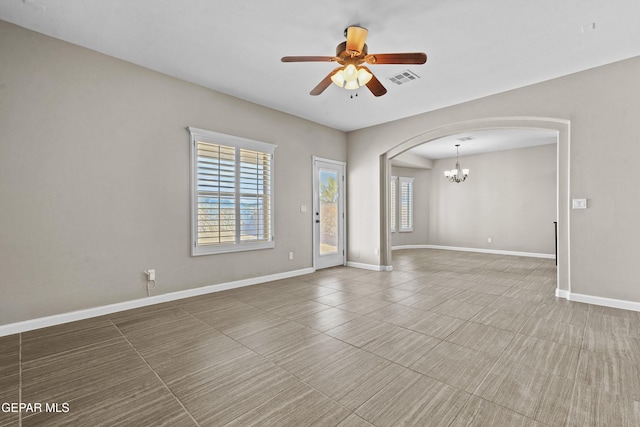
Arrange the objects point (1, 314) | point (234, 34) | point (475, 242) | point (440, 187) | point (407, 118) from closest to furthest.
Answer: point (1, 314) → point (234, 34) → point (407, 118) → point (475, 242) → point (440, 187)

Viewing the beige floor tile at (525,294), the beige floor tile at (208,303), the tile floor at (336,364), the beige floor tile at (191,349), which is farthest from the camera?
the beige floor tile at (525,294)

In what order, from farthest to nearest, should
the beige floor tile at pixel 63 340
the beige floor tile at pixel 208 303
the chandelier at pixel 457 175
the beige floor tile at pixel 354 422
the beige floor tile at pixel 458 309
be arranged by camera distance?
the chandelier at pixel 457 175, the beige floor tile at pixel 208 303, the beige floor tile at pixel 458 309, the beige floor tile at pixel 63 340, the beige floor tile at pixel 354 422

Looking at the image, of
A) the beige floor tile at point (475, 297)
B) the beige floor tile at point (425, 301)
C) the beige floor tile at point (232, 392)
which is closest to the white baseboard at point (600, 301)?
the beige floor tile at point (475, 297)

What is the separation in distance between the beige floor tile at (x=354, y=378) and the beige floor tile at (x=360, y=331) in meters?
0.29

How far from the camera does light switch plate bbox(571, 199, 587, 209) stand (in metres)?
3.93

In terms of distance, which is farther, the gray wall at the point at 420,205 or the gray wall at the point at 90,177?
the gray wall at the point at 420,205

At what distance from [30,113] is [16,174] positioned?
0.66 m

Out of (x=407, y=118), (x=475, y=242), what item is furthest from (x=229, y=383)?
(x=475, y=242)

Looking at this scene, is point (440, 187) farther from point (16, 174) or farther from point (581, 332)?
point (16, 174)

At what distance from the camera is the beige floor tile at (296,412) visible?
1.70 metres

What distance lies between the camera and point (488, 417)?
1739 mm

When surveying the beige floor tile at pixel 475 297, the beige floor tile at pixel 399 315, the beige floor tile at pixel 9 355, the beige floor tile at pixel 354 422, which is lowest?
the beige floor tile at pixel 354 422

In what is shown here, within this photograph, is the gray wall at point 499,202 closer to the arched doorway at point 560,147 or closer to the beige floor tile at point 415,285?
the arched doorway at point 560,147

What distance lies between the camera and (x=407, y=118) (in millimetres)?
5777
